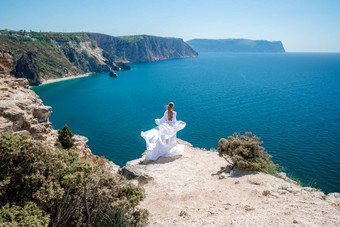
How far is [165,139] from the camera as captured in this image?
12453 mm

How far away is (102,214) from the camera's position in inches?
244

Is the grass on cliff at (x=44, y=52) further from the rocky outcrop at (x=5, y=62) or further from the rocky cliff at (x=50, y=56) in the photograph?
the rocky outcrop at (x=5, y=62)

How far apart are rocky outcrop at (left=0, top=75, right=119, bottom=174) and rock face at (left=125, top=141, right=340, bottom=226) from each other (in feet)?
13.9

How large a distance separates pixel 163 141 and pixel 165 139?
6.5 inches

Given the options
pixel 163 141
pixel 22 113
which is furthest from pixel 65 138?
pixel 163 141

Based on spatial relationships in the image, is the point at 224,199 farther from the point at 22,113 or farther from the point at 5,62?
the point at 5,62

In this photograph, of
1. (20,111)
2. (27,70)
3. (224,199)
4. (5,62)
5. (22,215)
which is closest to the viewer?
(22,215)

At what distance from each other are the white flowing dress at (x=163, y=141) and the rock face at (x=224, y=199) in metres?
1.07

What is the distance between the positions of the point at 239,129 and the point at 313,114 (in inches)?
723

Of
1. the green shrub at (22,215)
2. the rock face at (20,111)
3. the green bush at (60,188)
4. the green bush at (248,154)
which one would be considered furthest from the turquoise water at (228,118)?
the green shrub at (22,215)

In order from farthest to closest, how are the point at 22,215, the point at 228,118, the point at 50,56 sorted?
1. the point at 50,56
2. the point at 228,118
3. the point at 22,215

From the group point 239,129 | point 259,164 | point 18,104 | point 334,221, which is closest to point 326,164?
point 239,129

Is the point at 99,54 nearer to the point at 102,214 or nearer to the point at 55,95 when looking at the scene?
the point at 55,95

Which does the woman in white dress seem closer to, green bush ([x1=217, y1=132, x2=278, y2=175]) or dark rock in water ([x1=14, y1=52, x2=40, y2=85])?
green bush ([x1=217, y1=132, x2=278, y2=175])
